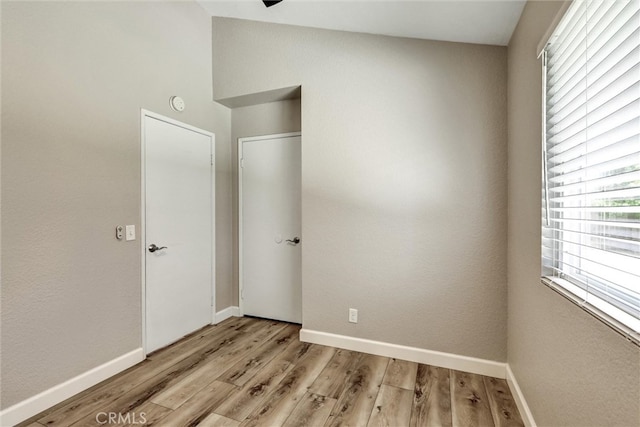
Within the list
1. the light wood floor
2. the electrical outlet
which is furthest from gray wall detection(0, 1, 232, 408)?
the electrical outlet

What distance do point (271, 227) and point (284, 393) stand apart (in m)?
1.65

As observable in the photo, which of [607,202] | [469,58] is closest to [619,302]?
[607,202]

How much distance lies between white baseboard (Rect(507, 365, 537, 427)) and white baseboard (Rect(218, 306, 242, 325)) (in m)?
2.63

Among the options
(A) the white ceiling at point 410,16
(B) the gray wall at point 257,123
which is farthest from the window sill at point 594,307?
(B) the gray wall at point 257,123

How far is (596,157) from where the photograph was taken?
0.98 m

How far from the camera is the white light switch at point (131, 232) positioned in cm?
218

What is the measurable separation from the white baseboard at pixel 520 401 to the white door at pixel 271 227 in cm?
189

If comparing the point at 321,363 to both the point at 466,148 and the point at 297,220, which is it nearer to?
the point at 297,220

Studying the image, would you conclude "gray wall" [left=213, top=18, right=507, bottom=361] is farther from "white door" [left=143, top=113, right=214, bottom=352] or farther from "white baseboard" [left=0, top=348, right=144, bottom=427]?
"white baseboard" [left=0, top=348, right=144, bottom=427]

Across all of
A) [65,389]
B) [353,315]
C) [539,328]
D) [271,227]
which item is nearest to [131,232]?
[65,389]

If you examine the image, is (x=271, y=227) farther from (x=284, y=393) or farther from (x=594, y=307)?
(x=594, y=307)

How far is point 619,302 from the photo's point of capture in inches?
34.3

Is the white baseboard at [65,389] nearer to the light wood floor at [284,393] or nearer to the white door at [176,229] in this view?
the light wood floor at [284,393]

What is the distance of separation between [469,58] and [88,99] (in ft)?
9.14
